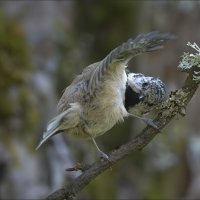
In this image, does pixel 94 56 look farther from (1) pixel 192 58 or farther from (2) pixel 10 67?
(1) pixel 192 58

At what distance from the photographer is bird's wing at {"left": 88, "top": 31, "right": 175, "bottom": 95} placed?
7.47ft

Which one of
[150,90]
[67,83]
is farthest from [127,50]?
[67,83]

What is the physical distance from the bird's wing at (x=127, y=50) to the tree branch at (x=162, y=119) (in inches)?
5.3

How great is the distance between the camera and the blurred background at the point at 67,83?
4.66 m

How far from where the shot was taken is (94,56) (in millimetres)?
5777

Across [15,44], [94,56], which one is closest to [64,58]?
[94,56]

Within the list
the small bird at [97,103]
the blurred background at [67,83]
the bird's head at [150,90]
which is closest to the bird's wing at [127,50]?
the small bird at [97,103]

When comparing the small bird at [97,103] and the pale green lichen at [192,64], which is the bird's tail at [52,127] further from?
the pale green lichen at [192,64]

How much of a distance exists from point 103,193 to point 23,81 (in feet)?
3.52

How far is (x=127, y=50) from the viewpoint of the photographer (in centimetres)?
237

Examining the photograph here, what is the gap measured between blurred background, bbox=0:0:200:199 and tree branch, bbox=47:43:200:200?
2.04 meters

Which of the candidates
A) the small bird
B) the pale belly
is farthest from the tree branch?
the pale belly

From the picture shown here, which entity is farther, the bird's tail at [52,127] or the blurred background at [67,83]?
the blurred background at [67,83]

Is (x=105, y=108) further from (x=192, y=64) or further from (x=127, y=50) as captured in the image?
(x=192, y=64)
